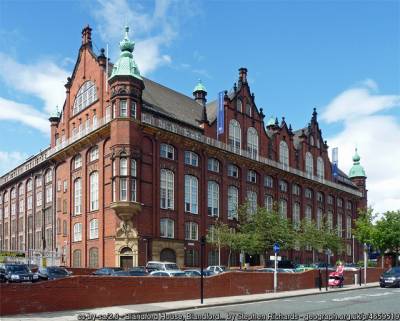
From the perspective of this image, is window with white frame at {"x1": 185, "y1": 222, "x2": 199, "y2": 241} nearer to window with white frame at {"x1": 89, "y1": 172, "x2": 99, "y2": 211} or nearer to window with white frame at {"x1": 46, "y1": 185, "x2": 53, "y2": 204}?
window with white frame at {"x1": 89, "y1": 172, "x2": 99, "y2": 211}

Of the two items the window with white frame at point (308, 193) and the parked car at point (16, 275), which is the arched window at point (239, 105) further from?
the parked car at point (16, 275)

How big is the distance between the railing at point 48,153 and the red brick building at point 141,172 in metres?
0.23

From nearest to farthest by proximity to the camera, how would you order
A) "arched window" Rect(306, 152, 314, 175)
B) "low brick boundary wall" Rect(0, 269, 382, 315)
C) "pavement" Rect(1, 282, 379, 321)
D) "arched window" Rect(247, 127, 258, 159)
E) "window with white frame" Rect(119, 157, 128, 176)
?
"pavement" Rect(1, 282, 379, 321), "low brick boundary wall" Rect(0, 269, 382, 315), "window with white frame" Rect(119, 157, 128, 176), "arched window" Rect(247, 127, 258, 159), "arched window" Rect(306, 152, 314, 175)

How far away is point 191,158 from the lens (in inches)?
2467

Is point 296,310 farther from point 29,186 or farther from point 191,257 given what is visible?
point 29,186

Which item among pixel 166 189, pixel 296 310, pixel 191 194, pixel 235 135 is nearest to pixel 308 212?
pixel 235 135

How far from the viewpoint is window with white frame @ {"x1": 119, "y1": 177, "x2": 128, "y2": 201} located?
5426 cm

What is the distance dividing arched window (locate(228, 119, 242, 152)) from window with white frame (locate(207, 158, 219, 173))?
10.1 feet

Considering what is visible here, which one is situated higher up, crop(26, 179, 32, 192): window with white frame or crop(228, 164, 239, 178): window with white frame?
crop(228, 164, 239, 178): window with white frame

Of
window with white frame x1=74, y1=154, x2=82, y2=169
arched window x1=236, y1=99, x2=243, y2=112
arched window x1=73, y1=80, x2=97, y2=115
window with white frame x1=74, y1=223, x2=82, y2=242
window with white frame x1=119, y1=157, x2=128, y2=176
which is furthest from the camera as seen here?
arched window x1=236, y1=99, x2=243, y2=112

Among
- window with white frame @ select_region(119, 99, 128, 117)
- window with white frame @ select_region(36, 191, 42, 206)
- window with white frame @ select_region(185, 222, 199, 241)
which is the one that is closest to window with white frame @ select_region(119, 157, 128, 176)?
window with white frame @ select_region(119, 99, 128, 117)

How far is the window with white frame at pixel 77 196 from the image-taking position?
61938 mm

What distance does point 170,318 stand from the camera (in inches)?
818

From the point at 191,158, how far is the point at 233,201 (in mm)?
8747
